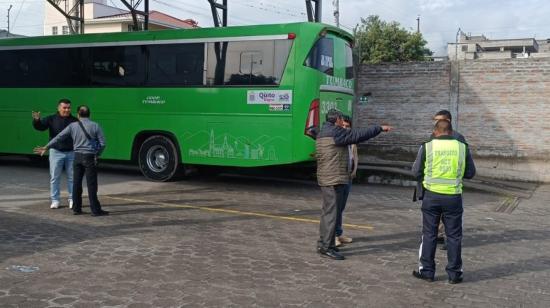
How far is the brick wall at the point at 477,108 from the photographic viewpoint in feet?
48.4

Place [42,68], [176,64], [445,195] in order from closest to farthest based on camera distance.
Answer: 1. [445,195]
2. [176,64]
3. [42,68]

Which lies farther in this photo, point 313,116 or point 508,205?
point 508,205

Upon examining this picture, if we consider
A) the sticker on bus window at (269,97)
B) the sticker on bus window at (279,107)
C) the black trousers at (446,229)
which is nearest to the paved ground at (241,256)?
the black trousers at (446,229)

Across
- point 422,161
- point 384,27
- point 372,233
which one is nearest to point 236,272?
point 422,161

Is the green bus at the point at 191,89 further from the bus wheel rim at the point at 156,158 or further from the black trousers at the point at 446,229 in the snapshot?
the black trousers at the point at 446,229

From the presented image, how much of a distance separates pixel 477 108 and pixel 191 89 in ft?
26.2

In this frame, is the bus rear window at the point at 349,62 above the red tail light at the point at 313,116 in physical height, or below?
above

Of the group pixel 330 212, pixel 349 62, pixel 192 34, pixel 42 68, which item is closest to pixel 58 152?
pixel 192 34

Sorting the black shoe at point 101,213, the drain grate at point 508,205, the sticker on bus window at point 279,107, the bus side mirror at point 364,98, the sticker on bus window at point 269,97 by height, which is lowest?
the drain grate at point 508,205

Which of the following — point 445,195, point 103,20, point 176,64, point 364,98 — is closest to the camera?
point 445,195

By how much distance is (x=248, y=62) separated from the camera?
11273mm

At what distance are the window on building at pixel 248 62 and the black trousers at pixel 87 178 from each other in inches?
149

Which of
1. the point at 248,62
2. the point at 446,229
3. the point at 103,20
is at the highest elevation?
the point at 103,20

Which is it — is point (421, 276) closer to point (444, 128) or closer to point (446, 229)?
point (446, 229)
